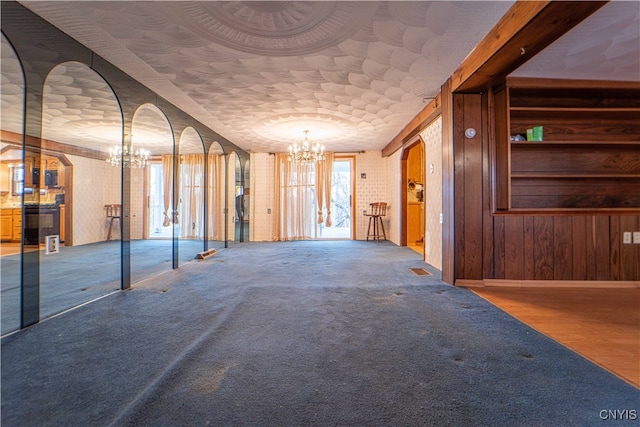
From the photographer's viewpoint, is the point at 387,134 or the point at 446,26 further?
the point at 387,134

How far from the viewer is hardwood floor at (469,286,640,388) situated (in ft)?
5.58

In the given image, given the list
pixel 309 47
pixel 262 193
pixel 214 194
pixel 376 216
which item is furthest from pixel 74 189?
pixel 376 216

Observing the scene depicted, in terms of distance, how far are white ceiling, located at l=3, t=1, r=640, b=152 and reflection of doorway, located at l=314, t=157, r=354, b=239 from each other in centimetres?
382

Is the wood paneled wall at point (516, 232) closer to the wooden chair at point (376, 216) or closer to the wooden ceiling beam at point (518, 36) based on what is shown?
the wooden ceiling beam at point (518, 36)

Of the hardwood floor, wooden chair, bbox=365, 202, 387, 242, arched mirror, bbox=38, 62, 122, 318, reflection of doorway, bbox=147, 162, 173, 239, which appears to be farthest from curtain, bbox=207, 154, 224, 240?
the hardwood floor

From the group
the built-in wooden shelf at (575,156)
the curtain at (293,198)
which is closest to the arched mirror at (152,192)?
the curtain at (293,198)

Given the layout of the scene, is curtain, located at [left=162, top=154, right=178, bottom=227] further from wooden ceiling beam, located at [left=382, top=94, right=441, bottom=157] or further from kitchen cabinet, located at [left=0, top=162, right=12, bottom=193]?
wooden ceiling beam, located at [left=382, top=94, right=441, bottom=157]

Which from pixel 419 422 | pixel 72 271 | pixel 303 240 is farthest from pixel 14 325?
pixel 303 240

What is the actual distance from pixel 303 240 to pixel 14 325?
5.80m

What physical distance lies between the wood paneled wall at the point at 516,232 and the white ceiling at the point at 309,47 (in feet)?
2.40

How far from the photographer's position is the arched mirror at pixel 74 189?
9.29ft

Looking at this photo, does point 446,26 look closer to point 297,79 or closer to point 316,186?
point 297,79

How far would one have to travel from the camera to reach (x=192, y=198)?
750 centimetres

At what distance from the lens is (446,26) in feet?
7.41
